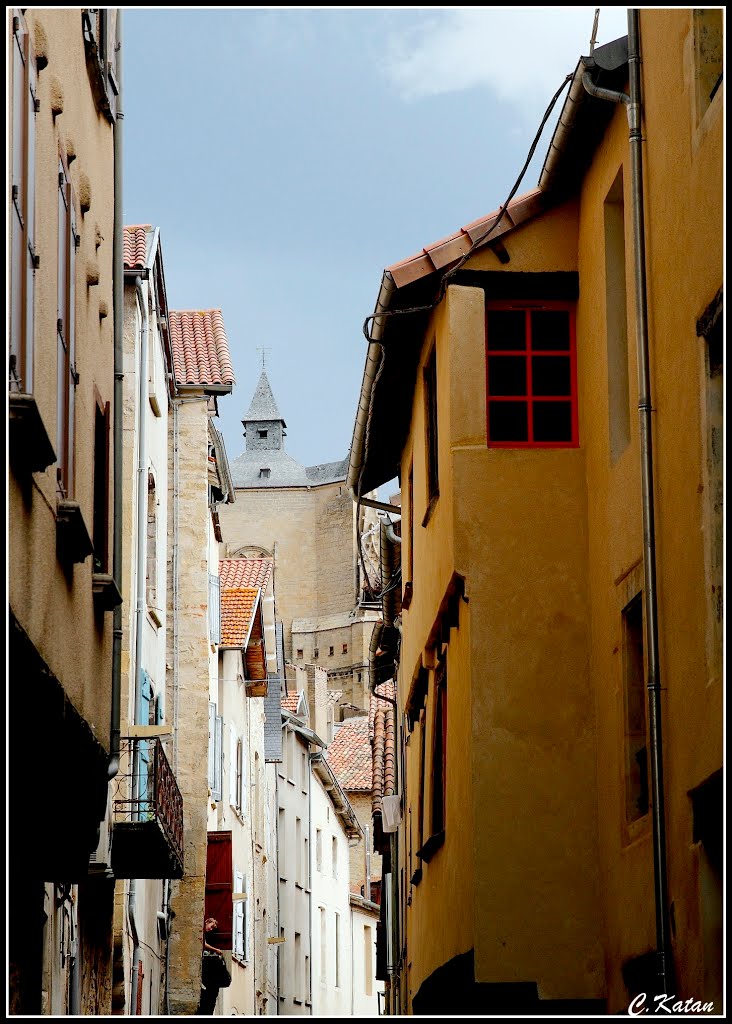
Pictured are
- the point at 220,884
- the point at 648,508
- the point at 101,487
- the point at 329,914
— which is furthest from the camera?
the point at 329,914

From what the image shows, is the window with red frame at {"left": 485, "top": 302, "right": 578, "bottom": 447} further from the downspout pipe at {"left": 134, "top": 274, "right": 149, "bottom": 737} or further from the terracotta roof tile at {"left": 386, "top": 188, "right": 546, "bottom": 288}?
the downspout pipe at {"left": 134, "top": 274, "right": 149, "bottom": 737}

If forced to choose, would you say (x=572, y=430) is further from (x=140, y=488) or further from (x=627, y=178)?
(x=140, y=488)

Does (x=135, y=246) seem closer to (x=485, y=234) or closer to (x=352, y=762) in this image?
(x=485, y=234)

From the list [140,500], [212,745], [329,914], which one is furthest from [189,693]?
[329,914]

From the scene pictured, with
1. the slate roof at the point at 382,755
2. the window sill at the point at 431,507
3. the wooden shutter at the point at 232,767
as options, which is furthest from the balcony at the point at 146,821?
the wooden shutter at the point at 232,767

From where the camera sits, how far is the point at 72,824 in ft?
33.5

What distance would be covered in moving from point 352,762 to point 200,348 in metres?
33.2

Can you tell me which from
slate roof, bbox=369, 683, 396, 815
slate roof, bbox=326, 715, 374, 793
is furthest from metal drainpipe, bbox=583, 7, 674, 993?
slate roof, bbox=326, 715, 374, 793

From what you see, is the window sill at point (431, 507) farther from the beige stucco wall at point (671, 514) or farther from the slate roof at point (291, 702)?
the slate roof at point (291, 702)

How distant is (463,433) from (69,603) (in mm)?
4035

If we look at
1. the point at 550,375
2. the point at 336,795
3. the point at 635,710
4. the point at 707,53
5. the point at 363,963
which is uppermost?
the point at 707,53

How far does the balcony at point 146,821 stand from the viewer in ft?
52.6

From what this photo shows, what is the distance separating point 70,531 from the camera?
376 inches

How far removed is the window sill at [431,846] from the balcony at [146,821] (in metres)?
2.52
